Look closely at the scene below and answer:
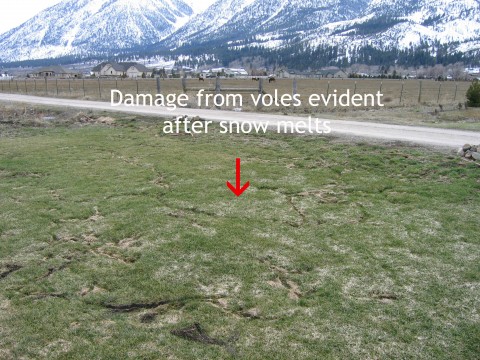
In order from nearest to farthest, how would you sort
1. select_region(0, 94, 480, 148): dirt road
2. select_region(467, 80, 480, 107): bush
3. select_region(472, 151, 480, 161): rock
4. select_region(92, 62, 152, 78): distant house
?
select_region(472, 151, 480, 161): rock < select_region(0, 94, 480, 148): dirt road < select_region(467, 80, 480, 107): bush < select_region(92, 62, 152, 78): distant house

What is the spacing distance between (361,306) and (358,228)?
2613mm

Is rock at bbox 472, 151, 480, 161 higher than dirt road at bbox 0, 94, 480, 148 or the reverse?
the reverse

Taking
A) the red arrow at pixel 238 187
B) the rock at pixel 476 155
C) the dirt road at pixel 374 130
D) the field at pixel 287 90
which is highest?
the field at pixel 287 90

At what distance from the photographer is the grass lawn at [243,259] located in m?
4.97

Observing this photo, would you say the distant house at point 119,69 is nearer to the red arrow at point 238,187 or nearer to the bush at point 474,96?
the bush at point 474,96

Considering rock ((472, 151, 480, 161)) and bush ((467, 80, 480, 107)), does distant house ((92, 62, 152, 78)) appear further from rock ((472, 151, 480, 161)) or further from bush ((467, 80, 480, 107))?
rock ((472, 151, 480, 161))

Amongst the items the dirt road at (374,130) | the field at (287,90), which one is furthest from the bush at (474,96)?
the dirt road at (374,130)

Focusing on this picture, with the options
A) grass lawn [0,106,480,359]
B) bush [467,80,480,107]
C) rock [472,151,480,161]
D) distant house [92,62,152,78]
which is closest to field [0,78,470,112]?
bush [467,80,480,107]

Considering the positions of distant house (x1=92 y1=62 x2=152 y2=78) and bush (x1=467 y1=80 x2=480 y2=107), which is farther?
distant house (x1=92 y1=62 x2=152 y2=78)

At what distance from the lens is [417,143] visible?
46.6 ft

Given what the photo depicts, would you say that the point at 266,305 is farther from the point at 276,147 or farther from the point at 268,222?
the point at 276,147

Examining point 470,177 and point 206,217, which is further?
point 470,177

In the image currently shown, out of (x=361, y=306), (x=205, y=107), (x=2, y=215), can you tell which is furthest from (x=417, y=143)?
(x=205, y=107)

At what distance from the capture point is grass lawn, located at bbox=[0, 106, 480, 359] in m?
4.97
